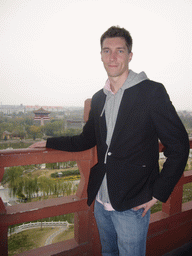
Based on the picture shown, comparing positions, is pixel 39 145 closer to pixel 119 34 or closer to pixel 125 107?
pixel 125 107

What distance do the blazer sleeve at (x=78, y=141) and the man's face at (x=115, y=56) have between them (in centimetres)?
36

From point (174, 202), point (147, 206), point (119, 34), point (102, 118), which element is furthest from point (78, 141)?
point (174, 202)

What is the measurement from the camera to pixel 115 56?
1.19 metres

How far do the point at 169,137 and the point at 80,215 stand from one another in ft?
3.22

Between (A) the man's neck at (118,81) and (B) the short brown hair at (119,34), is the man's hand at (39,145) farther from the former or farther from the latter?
(B) the short brown hair at (119,34)

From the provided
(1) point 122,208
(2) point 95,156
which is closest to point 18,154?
(2) point 95,156

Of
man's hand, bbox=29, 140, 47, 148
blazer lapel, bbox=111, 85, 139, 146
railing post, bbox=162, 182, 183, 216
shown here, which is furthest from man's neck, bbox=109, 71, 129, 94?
railing post, bbox=162, 182, 183, 216

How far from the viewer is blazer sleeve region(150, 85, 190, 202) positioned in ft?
3.09

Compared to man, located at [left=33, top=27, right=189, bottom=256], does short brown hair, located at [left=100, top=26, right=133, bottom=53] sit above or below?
above

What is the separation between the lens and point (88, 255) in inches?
60.4

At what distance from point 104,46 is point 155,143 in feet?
2.38

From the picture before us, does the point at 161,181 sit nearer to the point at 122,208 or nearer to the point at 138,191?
the point at 138,191

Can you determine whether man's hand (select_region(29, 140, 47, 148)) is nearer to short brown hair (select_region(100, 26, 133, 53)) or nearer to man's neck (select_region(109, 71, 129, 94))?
man's neck (select_region(109, 71, 129, 94))

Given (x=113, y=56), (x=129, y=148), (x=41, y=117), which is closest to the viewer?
(x=129, y=148)
